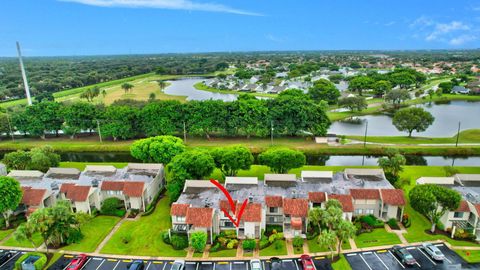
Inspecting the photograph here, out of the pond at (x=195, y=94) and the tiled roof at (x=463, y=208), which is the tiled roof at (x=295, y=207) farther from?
the pond at (x=195, y=94)

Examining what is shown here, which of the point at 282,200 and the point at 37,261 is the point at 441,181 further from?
the point at 37,261

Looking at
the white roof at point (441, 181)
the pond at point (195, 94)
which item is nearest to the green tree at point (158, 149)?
the white roof at point (441, 181)

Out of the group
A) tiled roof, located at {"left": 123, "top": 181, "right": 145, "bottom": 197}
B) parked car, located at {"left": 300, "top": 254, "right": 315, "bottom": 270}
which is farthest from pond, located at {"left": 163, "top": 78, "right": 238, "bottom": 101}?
parked car, located at {"left": 300, "top": 254, "right": 315, "bottom": 270}

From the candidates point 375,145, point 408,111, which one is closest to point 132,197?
point 375,145

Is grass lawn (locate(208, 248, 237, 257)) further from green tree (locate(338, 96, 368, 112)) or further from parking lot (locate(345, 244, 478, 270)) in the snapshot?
green tree (locate(338, 96, 368, 112))

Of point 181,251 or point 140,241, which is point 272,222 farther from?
point 140,241

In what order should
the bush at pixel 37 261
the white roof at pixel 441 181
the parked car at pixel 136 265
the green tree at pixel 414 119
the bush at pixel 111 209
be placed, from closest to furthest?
the parked car at pixel 136 265
the bush at pixel 37 261
the bush at pixel 111 209
the white roof at pixel 441 181
the green tree at pixel 414 119
